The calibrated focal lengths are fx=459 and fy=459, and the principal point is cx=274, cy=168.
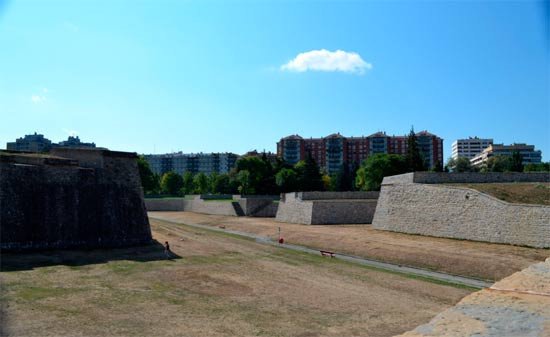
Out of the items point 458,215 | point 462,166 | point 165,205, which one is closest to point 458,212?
point 458,215

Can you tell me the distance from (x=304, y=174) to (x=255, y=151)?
3132 inches

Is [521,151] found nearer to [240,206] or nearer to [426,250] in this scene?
[240,206]

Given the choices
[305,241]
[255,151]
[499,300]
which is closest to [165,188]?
[255,151]

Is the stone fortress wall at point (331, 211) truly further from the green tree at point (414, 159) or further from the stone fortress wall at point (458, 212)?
the green tree at point (414, 159)

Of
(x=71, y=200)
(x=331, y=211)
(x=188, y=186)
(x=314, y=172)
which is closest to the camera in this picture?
(x=71, y=200)

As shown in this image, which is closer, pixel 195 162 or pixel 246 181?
pixel 246 181

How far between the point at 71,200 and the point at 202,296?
1360 centimetres

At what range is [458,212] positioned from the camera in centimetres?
3195

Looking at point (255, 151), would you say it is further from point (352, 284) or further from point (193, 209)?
point (352, 284)

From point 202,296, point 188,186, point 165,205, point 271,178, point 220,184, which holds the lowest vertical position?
point 202,296

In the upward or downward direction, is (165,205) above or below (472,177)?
below

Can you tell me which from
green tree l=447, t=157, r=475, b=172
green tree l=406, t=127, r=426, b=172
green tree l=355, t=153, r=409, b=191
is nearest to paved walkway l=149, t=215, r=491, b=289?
green tree l=406, t=127, r=426, b=172

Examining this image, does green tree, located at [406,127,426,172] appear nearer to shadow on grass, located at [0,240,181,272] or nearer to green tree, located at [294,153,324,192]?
green tree, located at [294,153,324,192]

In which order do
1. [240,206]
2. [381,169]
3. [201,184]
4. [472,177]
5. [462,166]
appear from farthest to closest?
[201,184]
[462,166]
[381,169]
[240,206]
[472,177]
